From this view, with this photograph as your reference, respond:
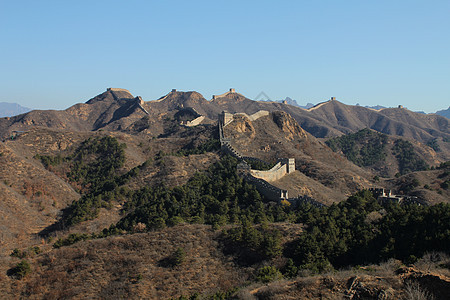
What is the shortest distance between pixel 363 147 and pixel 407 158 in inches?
491

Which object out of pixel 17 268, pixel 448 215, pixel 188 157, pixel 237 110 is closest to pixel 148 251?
pixel 17 268

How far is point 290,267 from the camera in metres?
26.4

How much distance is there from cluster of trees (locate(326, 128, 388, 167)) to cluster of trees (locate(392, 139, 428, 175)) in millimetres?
3565

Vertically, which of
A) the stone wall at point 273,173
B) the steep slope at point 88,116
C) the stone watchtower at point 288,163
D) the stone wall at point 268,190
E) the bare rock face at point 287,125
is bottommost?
the stone wall at point 268,190

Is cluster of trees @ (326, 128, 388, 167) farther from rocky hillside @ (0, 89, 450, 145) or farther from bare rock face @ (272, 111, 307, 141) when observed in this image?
bare rock face @ (272, 111, 307, 141)

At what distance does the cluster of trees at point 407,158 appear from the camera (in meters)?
104

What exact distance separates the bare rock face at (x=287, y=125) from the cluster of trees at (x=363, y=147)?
102 ft

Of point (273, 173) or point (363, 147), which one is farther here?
point (363, 147)

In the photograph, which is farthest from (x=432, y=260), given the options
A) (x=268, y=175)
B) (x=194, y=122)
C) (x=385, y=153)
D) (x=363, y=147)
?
(x=363, y=147)

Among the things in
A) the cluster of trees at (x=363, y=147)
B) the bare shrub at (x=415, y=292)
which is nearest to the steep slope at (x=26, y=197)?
the bare shrub at (x=415, y=292)

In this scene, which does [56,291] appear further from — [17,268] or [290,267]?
[290,267]

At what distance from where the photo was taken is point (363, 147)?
117 m

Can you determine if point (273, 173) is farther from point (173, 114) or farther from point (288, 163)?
point (173, 114)

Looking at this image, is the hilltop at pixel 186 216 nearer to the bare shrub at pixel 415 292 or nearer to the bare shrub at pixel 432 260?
the bare shrub at pixel 415 292
